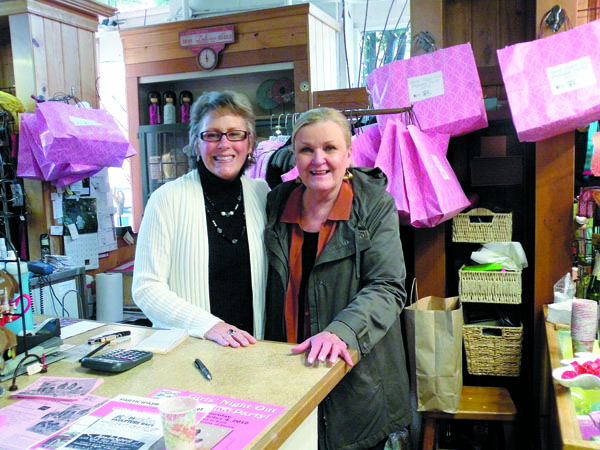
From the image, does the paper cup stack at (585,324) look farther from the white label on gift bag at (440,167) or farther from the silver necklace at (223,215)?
the silver necklace at (223,215)

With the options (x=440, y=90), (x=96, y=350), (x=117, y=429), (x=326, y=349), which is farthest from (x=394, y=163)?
(x=117, y=429)

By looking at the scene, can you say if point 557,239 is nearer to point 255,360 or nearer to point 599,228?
point 599,228

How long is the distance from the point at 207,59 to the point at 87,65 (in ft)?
2.96

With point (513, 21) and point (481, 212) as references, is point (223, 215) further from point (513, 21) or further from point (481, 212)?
point (513, 21)

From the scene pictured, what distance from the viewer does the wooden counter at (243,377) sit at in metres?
1.14

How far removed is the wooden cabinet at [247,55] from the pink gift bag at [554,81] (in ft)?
6.91

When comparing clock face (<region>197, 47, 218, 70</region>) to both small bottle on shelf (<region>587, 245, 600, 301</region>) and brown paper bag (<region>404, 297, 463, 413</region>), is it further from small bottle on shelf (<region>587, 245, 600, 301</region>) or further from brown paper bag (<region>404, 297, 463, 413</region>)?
small bottle on shelf (<region>587, 245, 600, 301</region>)

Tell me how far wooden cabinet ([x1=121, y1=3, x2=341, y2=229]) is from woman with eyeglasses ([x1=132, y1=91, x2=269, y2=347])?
91.3 inches

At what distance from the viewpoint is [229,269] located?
1781 mm

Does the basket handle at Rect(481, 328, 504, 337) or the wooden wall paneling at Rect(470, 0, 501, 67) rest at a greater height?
the wooden wall paneling at Rect(470, 0, 501, 67)

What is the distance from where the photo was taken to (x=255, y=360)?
4.48 ft

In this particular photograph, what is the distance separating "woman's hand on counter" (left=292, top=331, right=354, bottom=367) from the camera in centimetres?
136

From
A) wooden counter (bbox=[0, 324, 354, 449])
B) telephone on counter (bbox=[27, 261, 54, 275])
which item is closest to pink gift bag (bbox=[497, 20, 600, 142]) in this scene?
wooden counter (bbox=[0, 324, 354, 449])

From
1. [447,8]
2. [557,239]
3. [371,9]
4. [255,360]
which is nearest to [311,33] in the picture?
[371,9]
